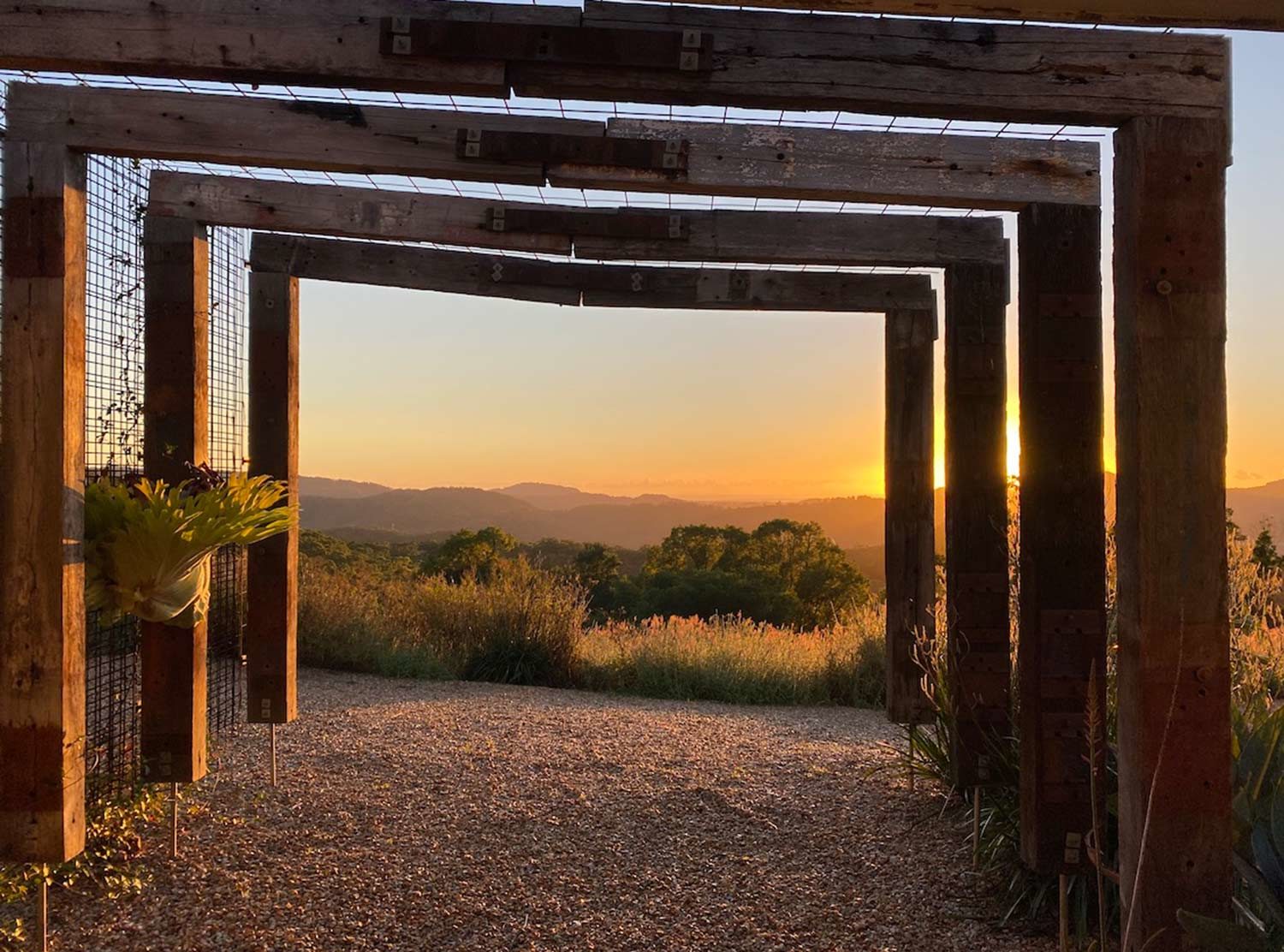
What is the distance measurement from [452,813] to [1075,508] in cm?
319

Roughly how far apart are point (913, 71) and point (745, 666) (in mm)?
6774

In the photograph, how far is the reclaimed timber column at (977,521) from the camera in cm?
418

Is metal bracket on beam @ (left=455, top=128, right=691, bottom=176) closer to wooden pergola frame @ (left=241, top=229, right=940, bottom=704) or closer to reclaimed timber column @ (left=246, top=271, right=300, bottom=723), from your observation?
wooden pergola frame @ (left=241, top=229, right=940, bottom=704)

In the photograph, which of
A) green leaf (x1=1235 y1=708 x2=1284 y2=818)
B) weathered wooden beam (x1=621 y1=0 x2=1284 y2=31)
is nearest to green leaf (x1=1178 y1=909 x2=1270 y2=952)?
green leaf (x1=1235 y1=708 x2=1284 y2=818)

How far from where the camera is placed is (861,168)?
11.2 feet

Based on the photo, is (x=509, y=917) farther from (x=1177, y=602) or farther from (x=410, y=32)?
(x=410, y=32)

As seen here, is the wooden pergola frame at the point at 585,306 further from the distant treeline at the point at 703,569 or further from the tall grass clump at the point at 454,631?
the distant treeline at the point at 703,569

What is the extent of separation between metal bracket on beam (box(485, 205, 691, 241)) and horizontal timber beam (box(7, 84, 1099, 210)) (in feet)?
4.21

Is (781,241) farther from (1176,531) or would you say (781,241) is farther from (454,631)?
(454,631)

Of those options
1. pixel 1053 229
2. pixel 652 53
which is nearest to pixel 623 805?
pixel 1053 229

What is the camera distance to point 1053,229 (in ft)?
11.1

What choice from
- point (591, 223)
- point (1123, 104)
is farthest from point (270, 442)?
point (1123, 104)

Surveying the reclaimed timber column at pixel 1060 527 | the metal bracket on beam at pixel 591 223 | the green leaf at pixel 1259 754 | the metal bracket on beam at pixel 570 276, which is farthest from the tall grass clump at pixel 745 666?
the green leaf at pixel 1259 754

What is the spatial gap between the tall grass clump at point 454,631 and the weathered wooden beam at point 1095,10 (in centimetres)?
729
